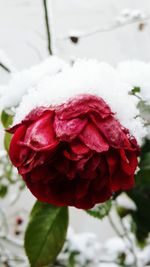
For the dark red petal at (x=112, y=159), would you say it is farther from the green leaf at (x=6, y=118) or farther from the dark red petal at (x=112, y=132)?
the green leaf at (x=6, y=118)

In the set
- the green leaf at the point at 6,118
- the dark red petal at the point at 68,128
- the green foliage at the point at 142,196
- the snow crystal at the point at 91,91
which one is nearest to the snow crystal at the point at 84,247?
the green foliage at the point at 142,196

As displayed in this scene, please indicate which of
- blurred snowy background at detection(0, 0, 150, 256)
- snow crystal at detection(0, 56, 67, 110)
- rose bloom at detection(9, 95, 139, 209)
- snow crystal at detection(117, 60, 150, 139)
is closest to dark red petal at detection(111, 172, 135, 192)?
rose bloom at detection(9, 95, 139, 209)

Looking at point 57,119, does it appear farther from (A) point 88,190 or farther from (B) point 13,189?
(B) point 13,189

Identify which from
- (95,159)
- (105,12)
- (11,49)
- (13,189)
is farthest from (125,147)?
(105,12)

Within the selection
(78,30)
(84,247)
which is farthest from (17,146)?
(78,30)

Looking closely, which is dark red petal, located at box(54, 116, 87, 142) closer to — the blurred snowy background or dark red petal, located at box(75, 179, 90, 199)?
dark red petal, located at box(75, 179, 90, 199)

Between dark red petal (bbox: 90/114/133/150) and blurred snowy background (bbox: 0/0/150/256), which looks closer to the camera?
dark red petal (bbox: 90/114/133/150)
